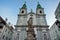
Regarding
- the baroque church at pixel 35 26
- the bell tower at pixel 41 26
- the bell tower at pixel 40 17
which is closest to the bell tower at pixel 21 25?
the baroque church at pixel 35 26

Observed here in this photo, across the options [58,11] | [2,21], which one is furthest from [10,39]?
[58,11]

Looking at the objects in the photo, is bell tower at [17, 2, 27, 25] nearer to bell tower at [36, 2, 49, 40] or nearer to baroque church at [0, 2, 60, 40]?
baroque church at [0, 2, 60, 40]

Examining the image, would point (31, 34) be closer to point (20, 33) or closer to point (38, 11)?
point (20, 33)

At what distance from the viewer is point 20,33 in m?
32.2

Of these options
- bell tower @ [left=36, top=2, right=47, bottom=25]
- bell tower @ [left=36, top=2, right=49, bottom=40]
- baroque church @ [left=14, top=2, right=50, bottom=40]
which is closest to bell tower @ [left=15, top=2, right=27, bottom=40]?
baroque church @ [left=14, top=2, right=50, bottom=40]

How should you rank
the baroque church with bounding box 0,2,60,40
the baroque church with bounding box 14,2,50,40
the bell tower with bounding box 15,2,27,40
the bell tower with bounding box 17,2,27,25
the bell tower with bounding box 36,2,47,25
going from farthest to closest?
the bell tower with bounding box 17,2,27,25 → the bell tower with bounding box 36,2,47,25 → the bell tower with bounding box 15,2,27,40 → the baroque church with bounding box 14,2,50,40 → the baroque church with bounding box 0,2,60,40

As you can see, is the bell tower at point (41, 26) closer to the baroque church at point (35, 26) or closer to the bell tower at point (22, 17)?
the baroque church at point (35, 26)

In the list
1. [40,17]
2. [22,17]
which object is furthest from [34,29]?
[22,17]

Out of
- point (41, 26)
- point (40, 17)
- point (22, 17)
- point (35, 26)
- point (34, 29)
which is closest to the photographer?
point (34, 29)

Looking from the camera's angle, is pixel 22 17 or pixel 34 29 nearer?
pixel 34 29

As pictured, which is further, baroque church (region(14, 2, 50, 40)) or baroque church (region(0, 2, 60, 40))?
baroque church (region(14, 2, 50, 40))

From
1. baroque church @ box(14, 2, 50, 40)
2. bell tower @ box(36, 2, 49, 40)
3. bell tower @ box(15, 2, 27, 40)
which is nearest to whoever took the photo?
bell tower @ box(36, 2, 49, 40)

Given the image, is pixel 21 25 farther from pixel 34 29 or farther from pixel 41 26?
pixel 41 26

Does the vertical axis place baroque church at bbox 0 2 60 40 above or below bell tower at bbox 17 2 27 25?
below
